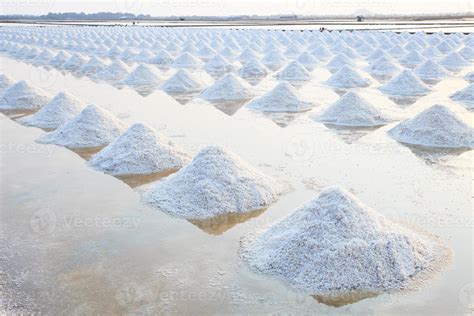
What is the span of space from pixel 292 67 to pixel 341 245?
59.3ft

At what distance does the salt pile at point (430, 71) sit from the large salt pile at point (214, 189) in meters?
16.2

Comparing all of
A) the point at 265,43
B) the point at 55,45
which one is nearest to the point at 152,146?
the point at 265,43

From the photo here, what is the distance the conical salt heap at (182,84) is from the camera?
2027 centimetres

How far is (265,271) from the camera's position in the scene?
619cm

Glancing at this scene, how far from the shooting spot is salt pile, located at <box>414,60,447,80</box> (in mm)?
22250

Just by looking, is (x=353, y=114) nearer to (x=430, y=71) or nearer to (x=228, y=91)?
(x=228, y=91)

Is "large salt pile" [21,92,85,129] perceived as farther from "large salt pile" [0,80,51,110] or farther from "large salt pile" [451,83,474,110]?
"large salt pile" [451,83,474,110]

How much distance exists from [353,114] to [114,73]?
1462 cm

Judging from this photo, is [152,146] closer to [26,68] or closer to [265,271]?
[265,271]

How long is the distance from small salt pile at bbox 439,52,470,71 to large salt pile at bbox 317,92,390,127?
12.4m

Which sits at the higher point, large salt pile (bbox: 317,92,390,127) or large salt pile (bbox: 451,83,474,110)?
large salt pile (bbox: 451,83,474,110)

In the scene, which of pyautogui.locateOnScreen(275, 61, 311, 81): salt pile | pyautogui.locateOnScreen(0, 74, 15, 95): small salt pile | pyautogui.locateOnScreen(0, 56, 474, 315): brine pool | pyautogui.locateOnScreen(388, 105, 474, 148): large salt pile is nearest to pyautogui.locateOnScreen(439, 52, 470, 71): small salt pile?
pyautogui.locateOnScreen(275, 61, 311, 81): salt pile

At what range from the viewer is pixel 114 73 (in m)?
24.4

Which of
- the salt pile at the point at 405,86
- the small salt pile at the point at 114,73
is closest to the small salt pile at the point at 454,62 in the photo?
the salt pile at the point at 405,86
